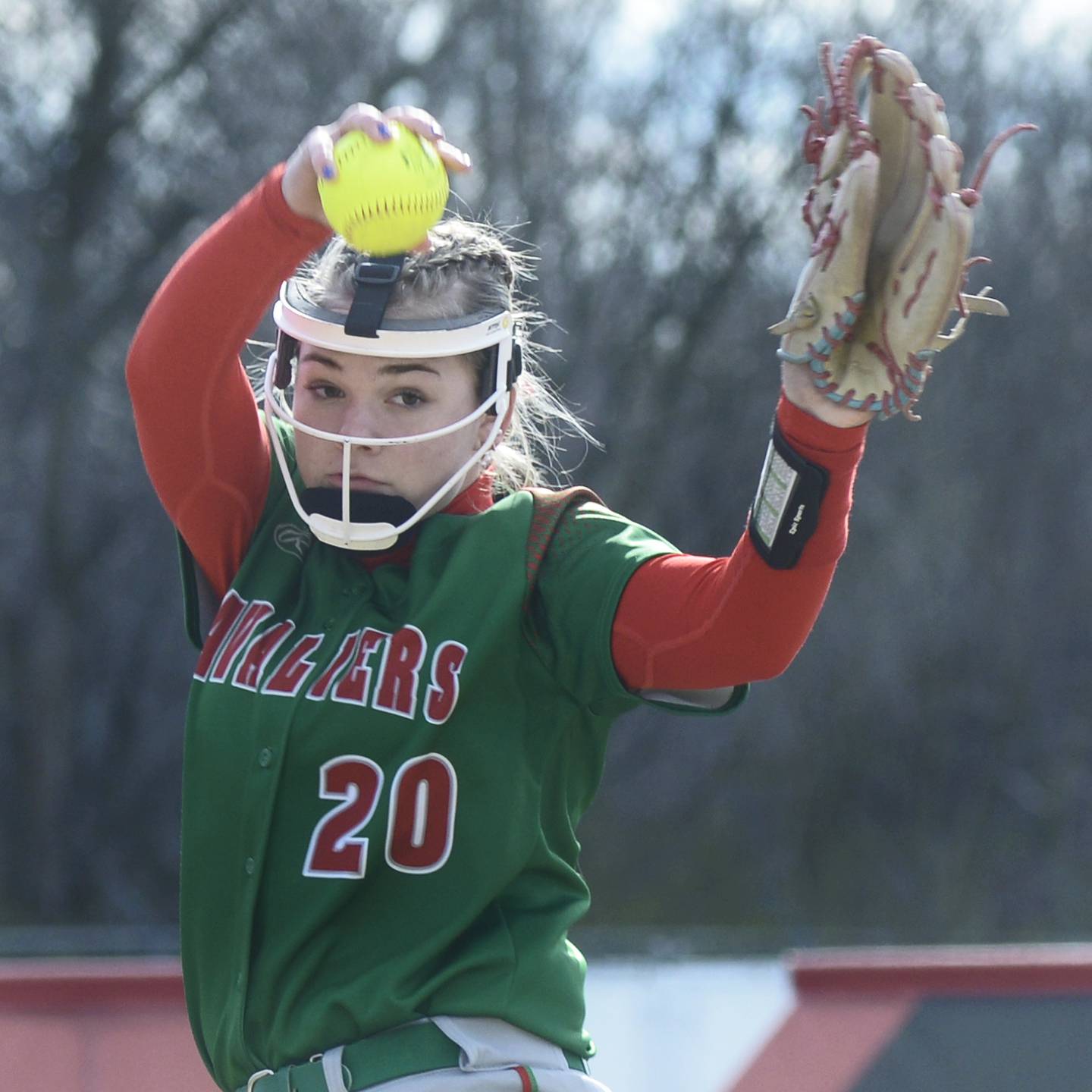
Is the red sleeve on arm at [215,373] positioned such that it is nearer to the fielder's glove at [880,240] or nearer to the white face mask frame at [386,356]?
the white face mask frame at [386,356]

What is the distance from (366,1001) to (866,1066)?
1811 millimetres

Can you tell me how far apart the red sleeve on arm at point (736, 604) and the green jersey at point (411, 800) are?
4 cm

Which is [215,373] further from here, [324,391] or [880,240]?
[880,240]

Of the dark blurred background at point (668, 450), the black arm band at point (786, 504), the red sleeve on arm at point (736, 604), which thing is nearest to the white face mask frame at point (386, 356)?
the red sleeve on arm at point (736, 604)

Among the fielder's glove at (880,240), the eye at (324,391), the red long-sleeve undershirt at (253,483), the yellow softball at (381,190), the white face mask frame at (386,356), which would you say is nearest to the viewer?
the fielder's glove at (880,240)

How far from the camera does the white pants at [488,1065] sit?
2.06 m

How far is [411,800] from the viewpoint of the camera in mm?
2131

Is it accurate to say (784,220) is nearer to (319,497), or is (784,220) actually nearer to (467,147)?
(467,147)

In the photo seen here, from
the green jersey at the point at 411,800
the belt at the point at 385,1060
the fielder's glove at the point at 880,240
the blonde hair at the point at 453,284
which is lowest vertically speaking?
the belt at the point at 385,1060

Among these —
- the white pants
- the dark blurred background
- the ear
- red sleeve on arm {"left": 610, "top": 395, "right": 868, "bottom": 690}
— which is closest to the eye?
the ear

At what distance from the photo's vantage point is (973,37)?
11242 millimetres

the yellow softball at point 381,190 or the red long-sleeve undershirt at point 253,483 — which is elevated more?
the yellow softball at point 381,190

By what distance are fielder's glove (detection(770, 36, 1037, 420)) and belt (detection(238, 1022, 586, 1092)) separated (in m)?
0.95

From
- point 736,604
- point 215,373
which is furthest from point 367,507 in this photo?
point 736,604
